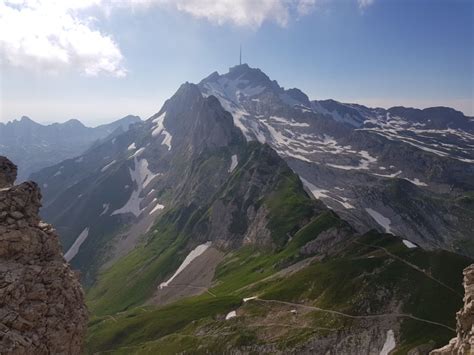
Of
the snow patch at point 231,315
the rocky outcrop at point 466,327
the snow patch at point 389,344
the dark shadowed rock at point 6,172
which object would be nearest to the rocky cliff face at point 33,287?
the dark shadowed rock at point 6,172

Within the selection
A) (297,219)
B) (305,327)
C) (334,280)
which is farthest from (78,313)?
(297,219)

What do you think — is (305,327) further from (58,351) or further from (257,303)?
(58,351)

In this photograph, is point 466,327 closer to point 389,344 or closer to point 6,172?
point 6,172

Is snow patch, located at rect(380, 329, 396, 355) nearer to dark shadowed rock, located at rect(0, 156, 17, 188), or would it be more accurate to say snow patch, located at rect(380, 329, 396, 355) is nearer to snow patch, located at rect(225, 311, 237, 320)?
snow patch, located at rect(225, 311, 237, 320)

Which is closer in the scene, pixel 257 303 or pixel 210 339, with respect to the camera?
pixel 210 339

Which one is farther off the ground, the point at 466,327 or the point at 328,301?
the point at 466,327

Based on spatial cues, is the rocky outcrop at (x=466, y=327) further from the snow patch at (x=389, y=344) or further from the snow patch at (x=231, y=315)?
the snow patch at (x=231, y=315)

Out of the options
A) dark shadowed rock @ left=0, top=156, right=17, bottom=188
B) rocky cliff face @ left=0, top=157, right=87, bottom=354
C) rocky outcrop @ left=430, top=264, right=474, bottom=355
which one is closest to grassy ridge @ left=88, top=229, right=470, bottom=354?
rocky outcrop @ left=430, top=264, right=474, bottom=355

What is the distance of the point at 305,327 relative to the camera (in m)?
90.2

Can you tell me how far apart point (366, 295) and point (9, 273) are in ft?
264

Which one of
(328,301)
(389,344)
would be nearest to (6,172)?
(389,344)

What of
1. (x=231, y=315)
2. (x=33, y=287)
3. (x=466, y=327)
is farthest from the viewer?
(x=231, y=315)

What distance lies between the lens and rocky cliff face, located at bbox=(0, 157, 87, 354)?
28.7 metres

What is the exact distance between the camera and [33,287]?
3089cm
